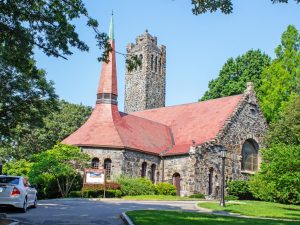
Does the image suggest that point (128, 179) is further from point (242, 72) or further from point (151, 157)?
point (242, 72)

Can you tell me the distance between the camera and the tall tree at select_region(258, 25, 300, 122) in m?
43.8

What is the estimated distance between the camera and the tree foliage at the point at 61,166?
96.0 ft

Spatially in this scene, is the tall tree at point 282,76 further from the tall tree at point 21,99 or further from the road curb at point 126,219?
the road curb at point 126,219

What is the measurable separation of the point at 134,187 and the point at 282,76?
21.3m

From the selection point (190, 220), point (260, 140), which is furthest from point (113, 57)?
point (190, 220)

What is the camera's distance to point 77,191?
95.3ft

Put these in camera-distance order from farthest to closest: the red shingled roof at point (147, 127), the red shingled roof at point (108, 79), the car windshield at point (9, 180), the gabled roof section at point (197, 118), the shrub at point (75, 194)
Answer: the gabled roof section at point (197, 118) < the red shingled roof at point (108, 79) < the red shingled roof at point (147, 127) < the shrub at point (75, 194) < the car windshield at point (9, 180)

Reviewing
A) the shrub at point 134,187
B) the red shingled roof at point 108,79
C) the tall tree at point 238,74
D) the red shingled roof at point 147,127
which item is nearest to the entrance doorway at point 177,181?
the red shingled roof at point 147,127

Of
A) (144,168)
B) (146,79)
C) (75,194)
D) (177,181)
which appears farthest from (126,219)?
(146,79)

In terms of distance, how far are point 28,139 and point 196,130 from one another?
20.2 m

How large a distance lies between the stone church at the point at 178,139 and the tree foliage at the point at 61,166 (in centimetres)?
283

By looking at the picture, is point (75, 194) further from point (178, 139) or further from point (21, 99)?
point (178, 139)

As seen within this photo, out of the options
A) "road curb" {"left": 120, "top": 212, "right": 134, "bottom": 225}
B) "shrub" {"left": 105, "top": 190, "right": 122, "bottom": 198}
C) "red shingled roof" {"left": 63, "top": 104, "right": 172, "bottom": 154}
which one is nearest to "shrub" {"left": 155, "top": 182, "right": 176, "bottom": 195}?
"red shingled roof" {"left": 63, "top": 104, "right": 172, "bottom": 154}

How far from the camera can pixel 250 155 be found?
133 feet
